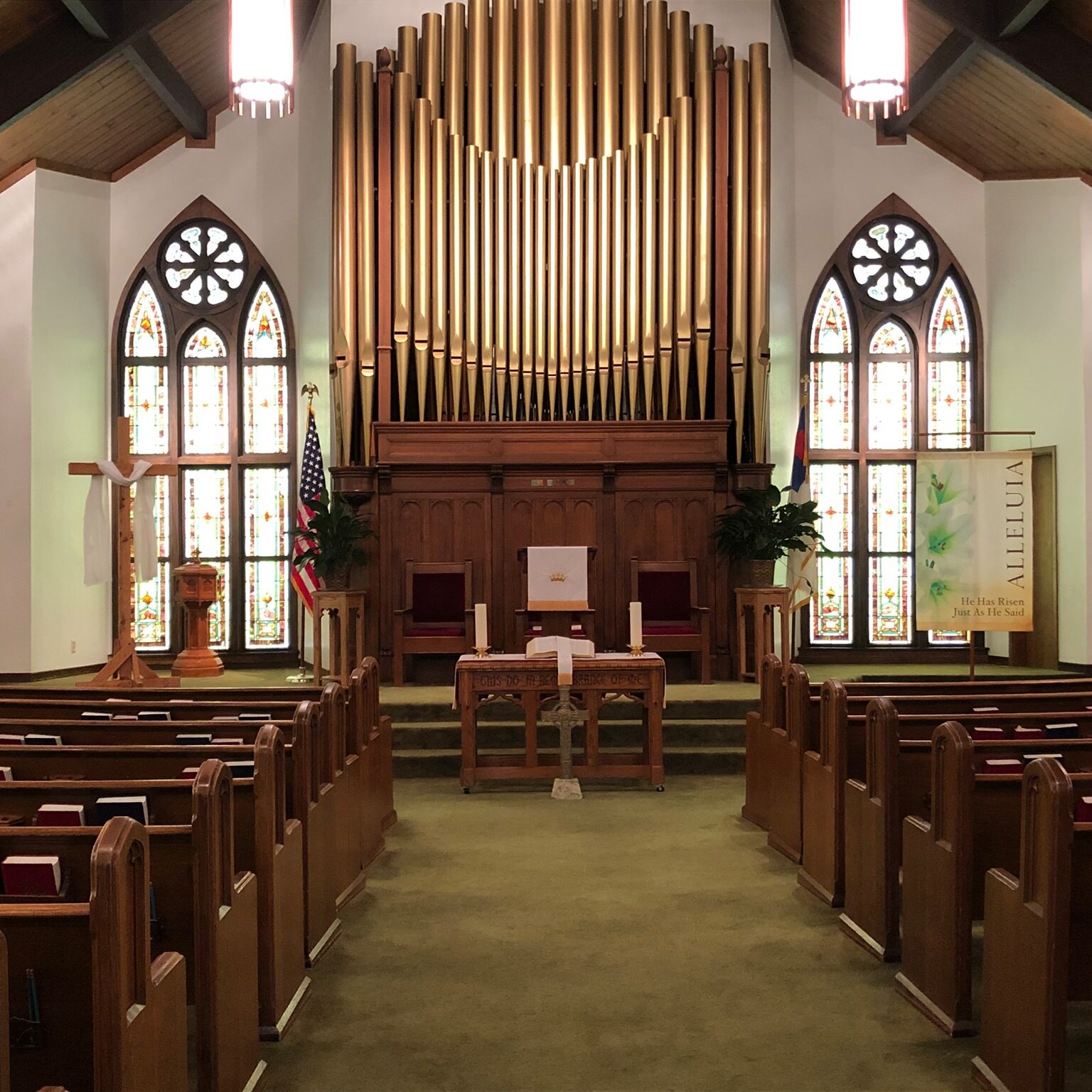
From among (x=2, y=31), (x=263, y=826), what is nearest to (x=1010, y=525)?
(x=263, y=826)

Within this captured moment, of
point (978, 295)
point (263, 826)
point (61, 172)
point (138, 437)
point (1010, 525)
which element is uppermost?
point (61, 172)

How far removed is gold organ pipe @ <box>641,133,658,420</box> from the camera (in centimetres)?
991

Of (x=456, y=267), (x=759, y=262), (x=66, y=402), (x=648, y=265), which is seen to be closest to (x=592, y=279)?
(x=648, y=265)

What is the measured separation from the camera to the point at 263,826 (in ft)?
11.6

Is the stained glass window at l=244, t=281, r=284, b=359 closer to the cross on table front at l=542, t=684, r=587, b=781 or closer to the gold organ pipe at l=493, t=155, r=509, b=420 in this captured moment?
the gold organ pipe at l=493, t=155, r=509, b=420

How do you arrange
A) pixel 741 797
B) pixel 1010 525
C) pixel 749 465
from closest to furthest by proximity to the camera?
pixel 741 797 → pixel 1010 525 → pixel 749 465

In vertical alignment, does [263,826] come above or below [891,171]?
below

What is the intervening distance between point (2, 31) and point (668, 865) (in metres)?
7.08

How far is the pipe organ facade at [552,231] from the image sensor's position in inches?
392

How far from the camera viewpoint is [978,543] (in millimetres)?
8164

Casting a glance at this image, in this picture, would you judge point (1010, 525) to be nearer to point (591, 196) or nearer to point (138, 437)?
point (591, 196)

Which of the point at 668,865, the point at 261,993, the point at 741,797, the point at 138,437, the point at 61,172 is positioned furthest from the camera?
the point at 138,437

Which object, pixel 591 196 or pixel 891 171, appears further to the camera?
pixel 891 171

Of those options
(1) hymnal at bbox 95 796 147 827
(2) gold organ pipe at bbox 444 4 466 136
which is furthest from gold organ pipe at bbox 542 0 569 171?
(1) hymnal at bbox 95 796 147 827
